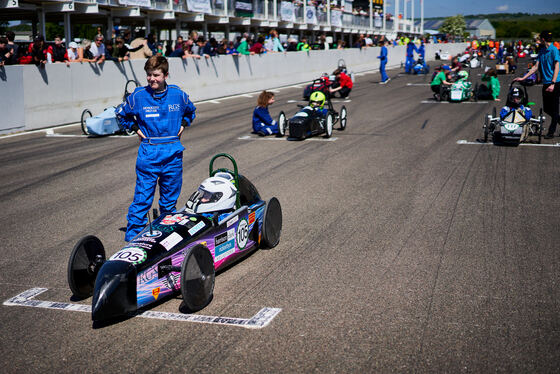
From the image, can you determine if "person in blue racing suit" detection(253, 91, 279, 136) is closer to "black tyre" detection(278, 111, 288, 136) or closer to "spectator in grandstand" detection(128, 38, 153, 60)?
"black tyre" detection(278, 111, 288, 136)

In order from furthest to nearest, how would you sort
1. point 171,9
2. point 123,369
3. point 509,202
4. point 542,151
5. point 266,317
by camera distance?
1. point 171,9
2. point 542,151
3. point 509,202
4. point 266,317
5. point 123,369

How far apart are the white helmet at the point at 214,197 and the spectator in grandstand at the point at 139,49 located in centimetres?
1413

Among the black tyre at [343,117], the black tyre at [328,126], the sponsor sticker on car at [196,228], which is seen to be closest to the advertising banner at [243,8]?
the black tyre at [343,117]

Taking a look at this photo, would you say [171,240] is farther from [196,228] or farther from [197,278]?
[197,278]

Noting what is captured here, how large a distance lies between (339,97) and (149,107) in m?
17.1

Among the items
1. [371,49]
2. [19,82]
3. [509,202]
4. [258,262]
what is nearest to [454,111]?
[509,202]

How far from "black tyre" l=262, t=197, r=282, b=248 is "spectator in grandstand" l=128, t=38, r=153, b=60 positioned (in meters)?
13.8

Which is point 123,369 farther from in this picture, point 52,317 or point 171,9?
point 171,9

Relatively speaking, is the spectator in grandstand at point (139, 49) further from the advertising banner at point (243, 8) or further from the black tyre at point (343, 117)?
the advertising banner at point (243, 8)

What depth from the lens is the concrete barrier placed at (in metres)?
14.3

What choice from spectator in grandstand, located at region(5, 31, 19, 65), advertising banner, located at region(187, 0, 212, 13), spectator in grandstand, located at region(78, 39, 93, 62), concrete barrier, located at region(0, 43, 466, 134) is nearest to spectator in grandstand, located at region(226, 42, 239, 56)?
concrete barrier, located at region(0, 43, 466, 134)

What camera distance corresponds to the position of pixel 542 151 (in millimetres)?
11477

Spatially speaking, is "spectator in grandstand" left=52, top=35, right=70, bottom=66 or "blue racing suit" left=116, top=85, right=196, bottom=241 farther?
"spectator in grandstand" left=52, top=35, right=70, bottom=66

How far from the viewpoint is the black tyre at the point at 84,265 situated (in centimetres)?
480
